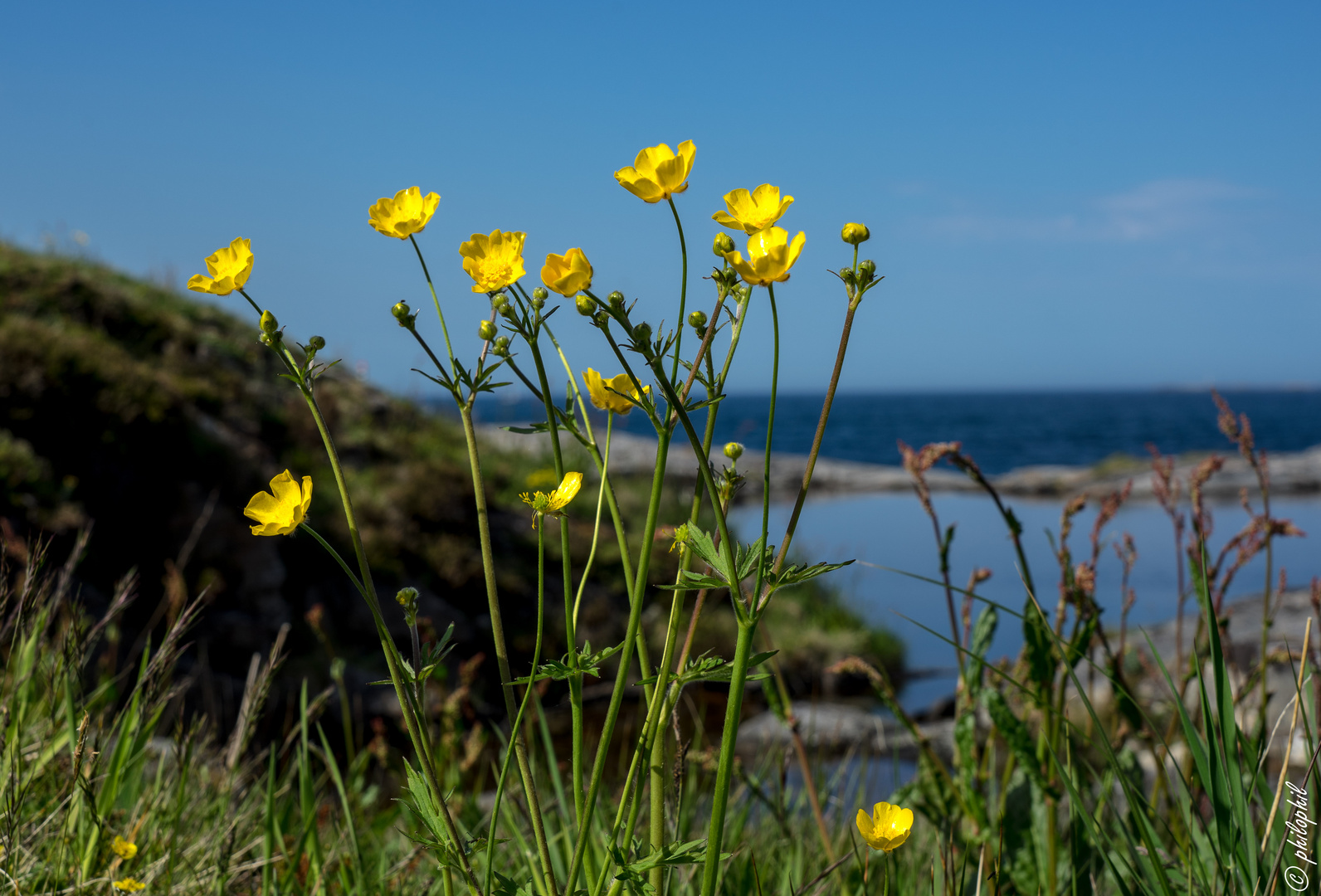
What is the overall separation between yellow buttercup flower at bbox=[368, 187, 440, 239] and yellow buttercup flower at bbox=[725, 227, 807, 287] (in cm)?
33

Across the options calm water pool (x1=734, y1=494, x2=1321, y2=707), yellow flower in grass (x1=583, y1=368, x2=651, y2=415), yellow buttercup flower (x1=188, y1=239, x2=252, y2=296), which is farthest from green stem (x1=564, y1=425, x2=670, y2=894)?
calm water pool (x1=734, y1=494, x2=1321, y2=707)

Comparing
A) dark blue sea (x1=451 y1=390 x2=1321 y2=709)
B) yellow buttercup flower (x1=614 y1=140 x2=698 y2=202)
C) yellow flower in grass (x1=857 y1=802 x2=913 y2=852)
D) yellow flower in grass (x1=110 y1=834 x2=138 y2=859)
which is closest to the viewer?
yellow buttercup flower (x1=614 y1=140 x2=698 y2=202)

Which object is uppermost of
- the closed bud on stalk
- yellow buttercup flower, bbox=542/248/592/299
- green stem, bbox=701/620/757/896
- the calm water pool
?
yellow buttercup flower, bbox=542/248/592/299

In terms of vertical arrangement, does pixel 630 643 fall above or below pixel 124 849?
above

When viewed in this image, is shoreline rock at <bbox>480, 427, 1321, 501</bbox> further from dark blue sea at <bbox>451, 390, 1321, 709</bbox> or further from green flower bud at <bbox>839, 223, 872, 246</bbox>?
green flower bud at <bbox>839, 223, 872, 246</bbox>

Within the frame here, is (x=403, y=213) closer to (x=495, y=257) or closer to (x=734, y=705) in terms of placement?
(x=495, y=257)

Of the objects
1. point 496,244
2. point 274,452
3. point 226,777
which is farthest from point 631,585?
point 274,452

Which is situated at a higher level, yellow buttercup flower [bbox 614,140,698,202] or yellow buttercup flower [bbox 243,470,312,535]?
yellow buttercup flower [bbox 614,140,698,202]

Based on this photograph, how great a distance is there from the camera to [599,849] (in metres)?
1.13

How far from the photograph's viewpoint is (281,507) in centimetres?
81

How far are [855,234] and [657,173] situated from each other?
0.19 meters

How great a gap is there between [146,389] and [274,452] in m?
1.08

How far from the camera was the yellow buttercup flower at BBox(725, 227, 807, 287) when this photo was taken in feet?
2.38

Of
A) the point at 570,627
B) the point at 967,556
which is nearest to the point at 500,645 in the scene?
the point at 570,627
